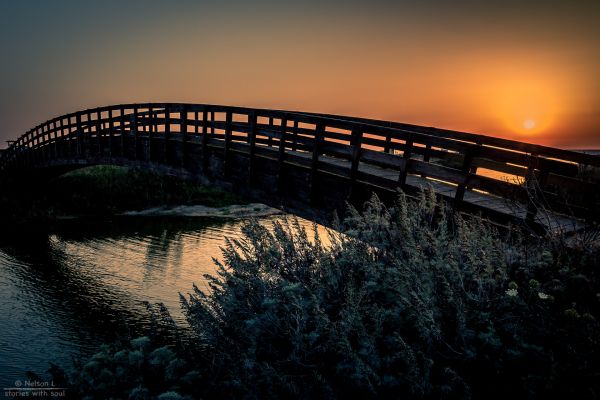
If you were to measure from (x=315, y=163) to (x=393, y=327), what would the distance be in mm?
4797

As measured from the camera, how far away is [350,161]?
9.62 meters

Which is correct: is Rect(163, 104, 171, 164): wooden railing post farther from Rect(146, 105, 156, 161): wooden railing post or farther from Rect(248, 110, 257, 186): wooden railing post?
Rect(248, 110, 257, 186): wooden railing post

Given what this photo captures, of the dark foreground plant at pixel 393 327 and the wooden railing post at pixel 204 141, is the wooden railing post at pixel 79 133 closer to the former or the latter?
the wooden railing post at pixel 204 141

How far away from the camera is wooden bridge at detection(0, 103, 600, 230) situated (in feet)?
17.7

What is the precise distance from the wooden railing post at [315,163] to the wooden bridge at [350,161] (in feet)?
0.07

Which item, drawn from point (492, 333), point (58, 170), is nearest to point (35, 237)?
point (58, 170)

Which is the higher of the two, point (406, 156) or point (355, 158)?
point (406, 156)

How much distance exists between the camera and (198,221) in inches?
788

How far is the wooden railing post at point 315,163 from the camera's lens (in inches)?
312

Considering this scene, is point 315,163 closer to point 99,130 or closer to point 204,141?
point 204,141

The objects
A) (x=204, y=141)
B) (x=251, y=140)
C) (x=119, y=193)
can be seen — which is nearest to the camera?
(x=251, y=140)

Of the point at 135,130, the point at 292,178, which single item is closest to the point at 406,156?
the point at 292,178

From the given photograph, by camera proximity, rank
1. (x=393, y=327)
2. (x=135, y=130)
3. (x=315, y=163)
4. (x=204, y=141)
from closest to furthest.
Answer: (x=393, y=327)
(x=315, y=163)
(x=204, y=141)
(x=135, y=130)

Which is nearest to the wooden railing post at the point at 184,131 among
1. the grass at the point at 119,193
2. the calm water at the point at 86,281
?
the calm water at the point at 86,281
